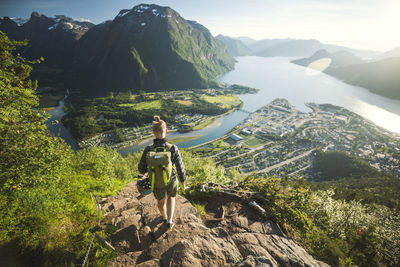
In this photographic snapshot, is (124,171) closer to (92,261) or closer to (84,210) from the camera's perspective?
(84,210)

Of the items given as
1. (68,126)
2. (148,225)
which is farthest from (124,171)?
(68,126)

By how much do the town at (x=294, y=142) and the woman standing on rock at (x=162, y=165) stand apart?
6984 cm

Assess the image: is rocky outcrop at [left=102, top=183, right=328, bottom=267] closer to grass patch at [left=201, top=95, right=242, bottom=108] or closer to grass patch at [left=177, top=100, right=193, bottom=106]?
grass patch at [left=201, top=95, right=242, bottom=108]

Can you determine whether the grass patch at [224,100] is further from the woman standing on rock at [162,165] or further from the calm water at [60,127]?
the woman standing on rock at [162,165]

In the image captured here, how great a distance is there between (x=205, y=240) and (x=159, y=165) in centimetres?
214

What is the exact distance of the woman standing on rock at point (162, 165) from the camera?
402 centimetres

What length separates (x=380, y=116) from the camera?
494 ft

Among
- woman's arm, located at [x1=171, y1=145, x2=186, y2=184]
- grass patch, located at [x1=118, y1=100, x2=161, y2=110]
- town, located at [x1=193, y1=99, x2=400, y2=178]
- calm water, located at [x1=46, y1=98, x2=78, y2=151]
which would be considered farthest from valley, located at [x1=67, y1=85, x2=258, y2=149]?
woman's arm, located at [x1=171, y1=145, x2=186, y2=184]

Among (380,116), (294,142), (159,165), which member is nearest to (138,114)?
(294,142)

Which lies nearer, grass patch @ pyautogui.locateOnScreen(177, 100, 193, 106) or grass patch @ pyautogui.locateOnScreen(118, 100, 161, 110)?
grass patch @ pyautogui.locateOnScreen(118, 100, 161, 110)

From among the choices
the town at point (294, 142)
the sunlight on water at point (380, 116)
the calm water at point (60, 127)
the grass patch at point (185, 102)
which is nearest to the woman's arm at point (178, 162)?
the town at point (294, 142)

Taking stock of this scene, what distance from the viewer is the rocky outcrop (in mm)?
3508

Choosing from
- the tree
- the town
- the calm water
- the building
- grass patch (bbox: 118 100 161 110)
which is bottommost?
the town

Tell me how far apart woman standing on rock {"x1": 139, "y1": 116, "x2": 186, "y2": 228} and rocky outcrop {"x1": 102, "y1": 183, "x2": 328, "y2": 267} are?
0.65 m
